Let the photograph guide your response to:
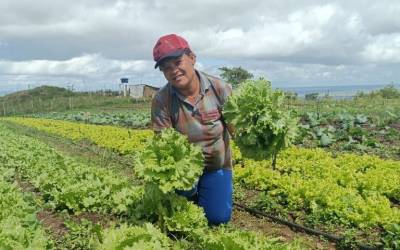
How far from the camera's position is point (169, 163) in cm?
533

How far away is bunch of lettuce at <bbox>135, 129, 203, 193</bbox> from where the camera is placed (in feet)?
17.5

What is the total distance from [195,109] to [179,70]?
600 millimetres

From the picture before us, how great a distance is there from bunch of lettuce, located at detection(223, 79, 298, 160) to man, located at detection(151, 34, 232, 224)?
0.36 metres

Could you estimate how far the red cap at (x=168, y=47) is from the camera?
18.0 ft

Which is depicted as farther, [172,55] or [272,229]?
[272,229]

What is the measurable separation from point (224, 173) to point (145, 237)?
2.23 meters

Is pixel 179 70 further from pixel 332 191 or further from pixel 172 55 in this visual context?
pixel 332 191

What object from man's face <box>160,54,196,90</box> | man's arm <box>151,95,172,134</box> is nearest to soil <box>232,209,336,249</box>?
man's arm <box>151,95,172,134</box>

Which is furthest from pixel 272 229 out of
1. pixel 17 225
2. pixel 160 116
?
pixel 17 225

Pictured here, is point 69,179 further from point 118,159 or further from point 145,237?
point 118,159

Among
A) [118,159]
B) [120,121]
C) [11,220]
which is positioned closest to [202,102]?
[11,220]

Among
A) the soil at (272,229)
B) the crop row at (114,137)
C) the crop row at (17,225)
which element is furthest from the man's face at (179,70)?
the crop row at (114,137)

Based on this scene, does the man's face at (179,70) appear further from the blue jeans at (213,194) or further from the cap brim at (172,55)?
the blue jeans at (213,194)

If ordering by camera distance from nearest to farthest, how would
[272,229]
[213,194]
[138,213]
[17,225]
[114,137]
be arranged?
1. [17,225]
2. [138,213]
3. [213,194]
4. [272,229]
5. [114,137]
